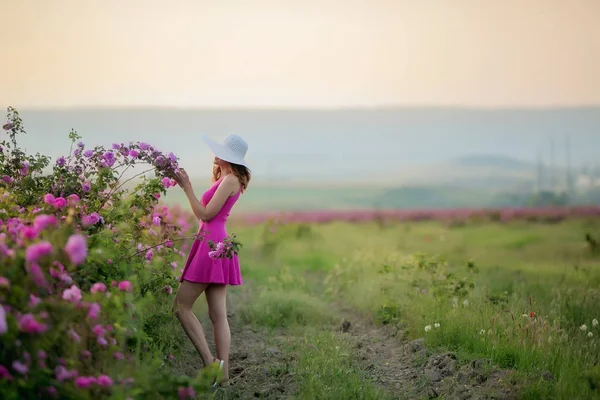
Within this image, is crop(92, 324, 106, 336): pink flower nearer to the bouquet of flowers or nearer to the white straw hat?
the bouquet of flowers

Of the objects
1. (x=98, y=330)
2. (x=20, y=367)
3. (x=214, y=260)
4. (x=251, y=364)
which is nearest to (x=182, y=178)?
(x=214, y=260)

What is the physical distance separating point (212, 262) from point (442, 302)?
2.97m

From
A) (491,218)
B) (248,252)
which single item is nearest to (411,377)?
(248,252)

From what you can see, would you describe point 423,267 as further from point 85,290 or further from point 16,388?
point 16,388

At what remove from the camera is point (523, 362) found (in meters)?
5.59

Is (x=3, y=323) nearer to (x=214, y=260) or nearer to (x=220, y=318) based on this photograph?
(x=214, y=260)

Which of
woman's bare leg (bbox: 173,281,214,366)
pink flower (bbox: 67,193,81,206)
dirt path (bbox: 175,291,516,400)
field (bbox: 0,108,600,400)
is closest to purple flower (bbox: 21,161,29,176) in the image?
field (bbox: 0,108,600,400)

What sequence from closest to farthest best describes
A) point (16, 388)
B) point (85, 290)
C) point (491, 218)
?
point (16, 388) < point (85, 290) < point (491, 218)

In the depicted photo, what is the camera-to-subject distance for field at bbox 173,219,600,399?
17.7 ft

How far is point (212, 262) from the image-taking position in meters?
5.66

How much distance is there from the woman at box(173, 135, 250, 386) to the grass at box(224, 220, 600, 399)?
0.78 metres

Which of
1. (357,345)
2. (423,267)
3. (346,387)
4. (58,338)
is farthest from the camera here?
(423,267)

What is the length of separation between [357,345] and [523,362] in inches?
71.5

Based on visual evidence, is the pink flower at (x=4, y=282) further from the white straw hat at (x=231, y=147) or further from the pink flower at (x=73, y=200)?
the white straw hat at (x=231, y=147)
